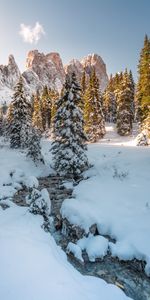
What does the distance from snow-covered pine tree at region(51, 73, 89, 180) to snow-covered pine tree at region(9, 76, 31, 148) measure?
11676 millimetres

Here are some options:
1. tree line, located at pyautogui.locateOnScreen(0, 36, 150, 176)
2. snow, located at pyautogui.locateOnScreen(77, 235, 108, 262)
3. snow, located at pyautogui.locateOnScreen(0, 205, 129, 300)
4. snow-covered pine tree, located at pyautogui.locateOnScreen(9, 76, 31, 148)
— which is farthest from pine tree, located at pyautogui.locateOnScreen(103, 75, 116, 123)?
snow, located at pyautogui.locateOnScreen(0, 205, 129, 300)

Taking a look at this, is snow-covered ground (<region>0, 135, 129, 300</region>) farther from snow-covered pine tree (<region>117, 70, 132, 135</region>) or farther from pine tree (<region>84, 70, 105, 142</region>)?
snow-covered pine tree (<region>117, 70, 132, 135</region>)

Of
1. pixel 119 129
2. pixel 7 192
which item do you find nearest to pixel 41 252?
pixel 7 192

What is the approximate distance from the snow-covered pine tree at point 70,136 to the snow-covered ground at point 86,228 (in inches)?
58.5

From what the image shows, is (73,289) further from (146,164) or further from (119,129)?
(119,129)

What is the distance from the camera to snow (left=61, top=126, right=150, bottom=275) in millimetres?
10836

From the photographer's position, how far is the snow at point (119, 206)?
35.6 feet

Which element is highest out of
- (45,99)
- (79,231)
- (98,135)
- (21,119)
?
(45,99)

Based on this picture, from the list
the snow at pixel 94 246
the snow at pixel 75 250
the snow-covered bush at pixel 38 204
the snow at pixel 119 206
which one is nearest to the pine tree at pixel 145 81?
the snow at pixel 119 206

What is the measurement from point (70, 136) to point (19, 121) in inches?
553

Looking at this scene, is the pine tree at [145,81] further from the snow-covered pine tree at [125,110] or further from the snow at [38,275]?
the snow at [38,275]

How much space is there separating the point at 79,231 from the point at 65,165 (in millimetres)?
9844

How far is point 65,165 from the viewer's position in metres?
21.7

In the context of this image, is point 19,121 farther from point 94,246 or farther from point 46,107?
point 46,107
